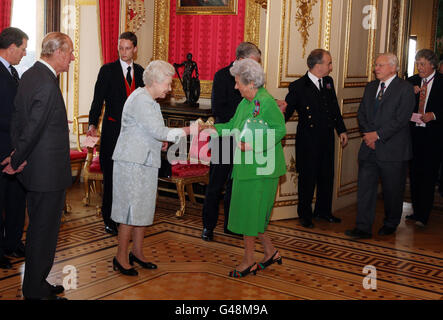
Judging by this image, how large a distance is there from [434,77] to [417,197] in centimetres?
136

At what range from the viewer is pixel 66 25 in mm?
7363

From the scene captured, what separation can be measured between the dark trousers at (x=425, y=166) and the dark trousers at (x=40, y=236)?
4.22 m

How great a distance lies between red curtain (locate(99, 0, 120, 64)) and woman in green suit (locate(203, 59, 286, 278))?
3792 mm

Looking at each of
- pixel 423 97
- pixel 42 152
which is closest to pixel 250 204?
pixel 42 152

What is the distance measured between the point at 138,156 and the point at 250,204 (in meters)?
0.90

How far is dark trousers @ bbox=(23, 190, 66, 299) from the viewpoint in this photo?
133 inches

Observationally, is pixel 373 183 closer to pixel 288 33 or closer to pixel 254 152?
pixel 288 33

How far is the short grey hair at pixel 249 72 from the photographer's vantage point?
13.1 ft

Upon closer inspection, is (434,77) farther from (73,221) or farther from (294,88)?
(73,221)

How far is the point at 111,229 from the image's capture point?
17.5 feet

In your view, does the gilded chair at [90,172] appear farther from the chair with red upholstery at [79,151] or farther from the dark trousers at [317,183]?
the dark trousers at [317,183]

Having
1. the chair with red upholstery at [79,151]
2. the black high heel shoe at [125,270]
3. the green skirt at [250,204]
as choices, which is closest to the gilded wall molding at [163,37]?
the chair with red upholstery at [79,151]

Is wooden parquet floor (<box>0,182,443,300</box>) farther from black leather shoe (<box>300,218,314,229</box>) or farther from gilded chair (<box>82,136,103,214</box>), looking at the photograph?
gilded chair (<box>82,136,103,214</box>)

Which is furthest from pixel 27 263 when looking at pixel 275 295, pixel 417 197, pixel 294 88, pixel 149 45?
pixel 149 45
